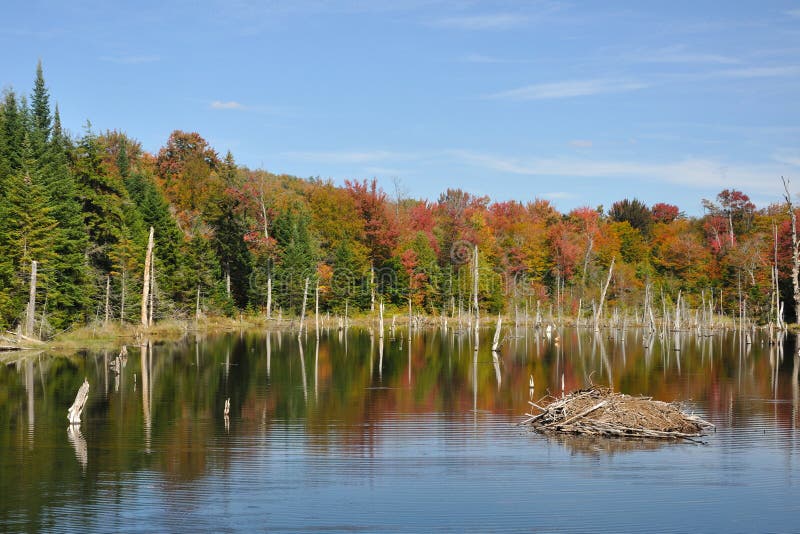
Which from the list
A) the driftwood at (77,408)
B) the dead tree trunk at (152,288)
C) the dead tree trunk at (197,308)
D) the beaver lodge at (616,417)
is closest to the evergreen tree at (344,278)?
the dead tree trunk at (197,308)

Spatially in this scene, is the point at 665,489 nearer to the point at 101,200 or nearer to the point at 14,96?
the point at 101,200

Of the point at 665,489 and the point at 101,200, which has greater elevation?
the point at 101,200

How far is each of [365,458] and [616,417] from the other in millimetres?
7122

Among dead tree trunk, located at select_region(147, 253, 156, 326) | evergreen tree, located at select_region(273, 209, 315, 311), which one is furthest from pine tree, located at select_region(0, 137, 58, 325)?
evergreen tree, located at select_region(273, 209, 315, 311)

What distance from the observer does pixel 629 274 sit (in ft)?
334

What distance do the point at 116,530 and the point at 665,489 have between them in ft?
36.5

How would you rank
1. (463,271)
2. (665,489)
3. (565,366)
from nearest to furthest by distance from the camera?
(665,489) < (565,366) < (463,271)

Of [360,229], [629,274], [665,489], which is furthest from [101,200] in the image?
[629,274]

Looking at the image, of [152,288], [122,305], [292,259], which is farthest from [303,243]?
[122,305]

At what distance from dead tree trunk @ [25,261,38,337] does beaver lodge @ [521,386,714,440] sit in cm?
3123

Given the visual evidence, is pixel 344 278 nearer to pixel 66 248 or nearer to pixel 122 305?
pixel 122 305

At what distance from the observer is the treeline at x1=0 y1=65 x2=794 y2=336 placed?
52.3m

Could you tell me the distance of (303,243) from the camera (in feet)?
288

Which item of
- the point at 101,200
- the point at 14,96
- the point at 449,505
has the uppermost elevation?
the point at 14,96
